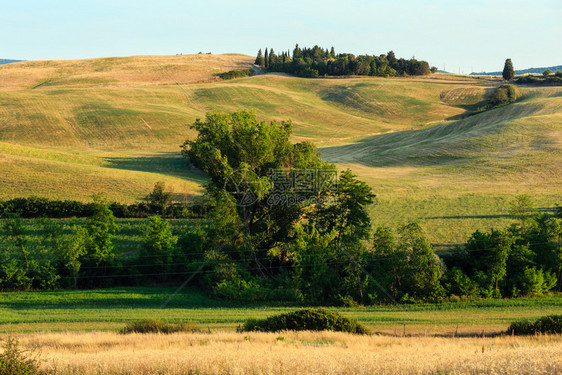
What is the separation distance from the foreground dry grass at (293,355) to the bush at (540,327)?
1030 millimetres

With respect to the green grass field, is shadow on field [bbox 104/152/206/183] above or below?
above

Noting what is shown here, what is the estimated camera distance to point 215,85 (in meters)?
134

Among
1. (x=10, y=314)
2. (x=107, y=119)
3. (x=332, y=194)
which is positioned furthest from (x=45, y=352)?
(x=107, y=119)

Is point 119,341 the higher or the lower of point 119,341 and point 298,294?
the higher

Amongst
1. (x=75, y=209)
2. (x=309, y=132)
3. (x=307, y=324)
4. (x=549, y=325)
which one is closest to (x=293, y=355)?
(x=307, y=324)

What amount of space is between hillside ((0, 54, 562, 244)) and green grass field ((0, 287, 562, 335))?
36.9ft

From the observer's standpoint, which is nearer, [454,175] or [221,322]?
[221,322]

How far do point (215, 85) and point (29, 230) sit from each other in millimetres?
A: 101510

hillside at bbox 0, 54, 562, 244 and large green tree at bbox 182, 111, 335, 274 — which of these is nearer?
large green tree at bbox 182, 111, 335, 274

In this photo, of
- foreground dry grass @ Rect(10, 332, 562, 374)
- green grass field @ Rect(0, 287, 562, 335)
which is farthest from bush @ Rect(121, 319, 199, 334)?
foreground dry grass @ Rect(10, 332, 562, 374)

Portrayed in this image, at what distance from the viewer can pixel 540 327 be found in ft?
59.2

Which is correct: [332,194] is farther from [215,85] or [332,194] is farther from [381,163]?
[215,85]

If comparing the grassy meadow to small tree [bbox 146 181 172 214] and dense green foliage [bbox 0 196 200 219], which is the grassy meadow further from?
small tree [bbox 146 181 172 214]

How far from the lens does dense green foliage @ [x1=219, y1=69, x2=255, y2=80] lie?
155625mm
